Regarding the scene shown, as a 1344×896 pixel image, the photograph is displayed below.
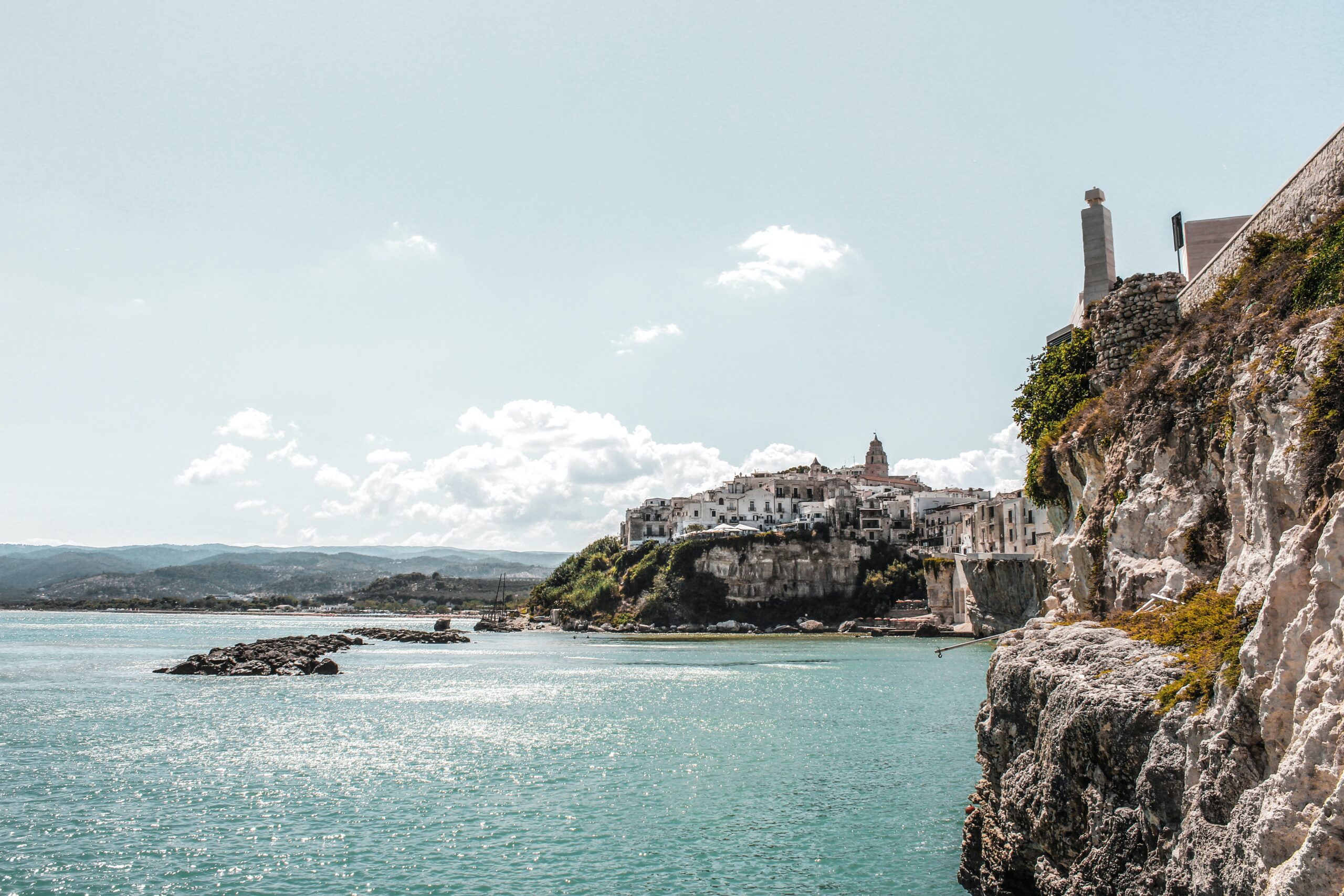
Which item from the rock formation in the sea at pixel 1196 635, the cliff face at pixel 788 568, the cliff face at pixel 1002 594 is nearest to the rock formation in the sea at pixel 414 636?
the cliff face at pixel 788 568

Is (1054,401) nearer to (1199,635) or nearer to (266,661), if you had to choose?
(1199,635)

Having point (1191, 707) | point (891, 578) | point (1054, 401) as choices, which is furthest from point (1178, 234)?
point (891, 578)

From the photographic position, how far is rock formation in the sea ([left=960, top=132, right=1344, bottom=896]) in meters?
6.63

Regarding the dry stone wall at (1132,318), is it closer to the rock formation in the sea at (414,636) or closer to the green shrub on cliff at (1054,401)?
the green shrub on cliff at (1054,401)

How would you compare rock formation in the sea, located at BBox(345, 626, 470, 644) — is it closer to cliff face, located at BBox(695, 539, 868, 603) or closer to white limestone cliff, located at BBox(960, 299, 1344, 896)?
cliff face, located at BBox(695, 539, 868, 603)

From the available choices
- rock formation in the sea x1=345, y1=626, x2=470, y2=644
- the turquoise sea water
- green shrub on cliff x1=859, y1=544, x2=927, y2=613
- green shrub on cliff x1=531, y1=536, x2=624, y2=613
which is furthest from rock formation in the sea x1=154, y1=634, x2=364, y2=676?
green shrub on cliff x1=859, y1=544, x2=927, y2=613

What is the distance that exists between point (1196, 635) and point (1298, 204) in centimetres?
859

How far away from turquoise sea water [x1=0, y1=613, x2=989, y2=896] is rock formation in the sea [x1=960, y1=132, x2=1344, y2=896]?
12.7 ft

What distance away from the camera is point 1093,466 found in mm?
19281

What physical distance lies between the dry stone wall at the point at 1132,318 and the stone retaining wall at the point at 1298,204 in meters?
1.98

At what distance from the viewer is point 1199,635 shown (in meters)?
9.66

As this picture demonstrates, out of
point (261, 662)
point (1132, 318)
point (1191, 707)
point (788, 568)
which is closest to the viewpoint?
point (1191, 707)

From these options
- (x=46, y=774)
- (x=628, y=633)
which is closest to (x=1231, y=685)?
(x=46, y=774)

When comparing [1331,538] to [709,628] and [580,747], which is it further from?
[709,628]
